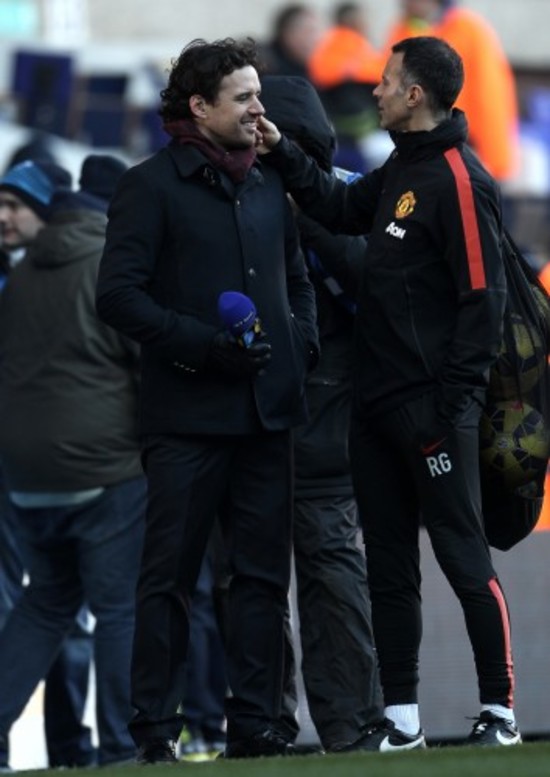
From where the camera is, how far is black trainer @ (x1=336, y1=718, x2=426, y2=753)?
771cm

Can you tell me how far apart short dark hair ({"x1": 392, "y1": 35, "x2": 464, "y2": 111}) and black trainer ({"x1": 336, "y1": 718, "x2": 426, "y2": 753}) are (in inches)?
68.6

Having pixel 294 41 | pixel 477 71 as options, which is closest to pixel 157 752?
pixel 477 71

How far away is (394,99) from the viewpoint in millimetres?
7805

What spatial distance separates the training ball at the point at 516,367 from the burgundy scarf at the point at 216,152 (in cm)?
87

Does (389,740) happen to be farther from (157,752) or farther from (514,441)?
(514,441)

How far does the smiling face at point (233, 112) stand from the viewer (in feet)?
25.6

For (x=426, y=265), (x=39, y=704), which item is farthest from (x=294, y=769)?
(x=39, y=704)

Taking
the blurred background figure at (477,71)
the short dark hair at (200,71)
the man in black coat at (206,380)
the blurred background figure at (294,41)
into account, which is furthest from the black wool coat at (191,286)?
the blurred background figure at (294,41)

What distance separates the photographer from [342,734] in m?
8.33

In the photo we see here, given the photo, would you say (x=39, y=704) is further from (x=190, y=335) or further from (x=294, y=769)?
(x=294, y=769)

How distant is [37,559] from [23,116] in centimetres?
837

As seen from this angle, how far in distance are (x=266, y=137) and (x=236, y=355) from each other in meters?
0.74

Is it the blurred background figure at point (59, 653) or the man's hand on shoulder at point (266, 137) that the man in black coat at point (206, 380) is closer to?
the man's hand on shoulder at point (266, 137)

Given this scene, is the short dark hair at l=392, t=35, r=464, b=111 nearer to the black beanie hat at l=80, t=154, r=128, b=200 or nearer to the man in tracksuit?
the man in tracksuit
